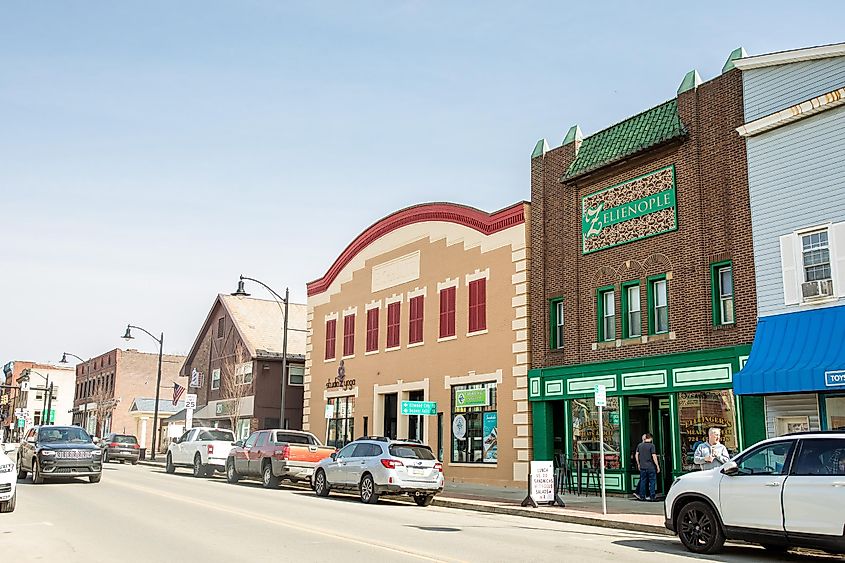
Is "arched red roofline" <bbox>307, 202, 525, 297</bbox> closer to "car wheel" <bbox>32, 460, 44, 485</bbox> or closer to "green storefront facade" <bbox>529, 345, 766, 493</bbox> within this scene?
"green storefront facade" <bbox>529, 345, 766, 493</bbox>

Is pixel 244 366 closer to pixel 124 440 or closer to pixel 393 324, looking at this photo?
pixel 124 440

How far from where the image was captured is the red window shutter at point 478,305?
28.6m

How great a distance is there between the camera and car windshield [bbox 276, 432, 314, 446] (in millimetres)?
26953

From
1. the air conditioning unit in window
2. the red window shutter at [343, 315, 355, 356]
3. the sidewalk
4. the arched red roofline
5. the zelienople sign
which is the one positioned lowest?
the sidewalk

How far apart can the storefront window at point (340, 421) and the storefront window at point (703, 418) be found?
680 inches

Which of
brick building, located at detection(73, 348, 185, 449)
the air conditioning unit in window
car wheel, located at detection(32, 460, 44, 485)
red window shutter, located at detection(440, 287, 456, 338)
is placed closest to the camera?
the air conditioning unit in window

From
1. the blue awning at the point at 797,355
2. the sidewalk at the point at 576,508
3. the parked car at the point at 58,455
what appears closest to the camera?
the sidewalk at the point at 576,508

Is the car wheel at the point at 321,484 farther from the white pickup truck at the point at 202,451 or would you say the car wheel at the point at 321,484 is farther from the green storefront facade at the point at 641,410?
the white pickup truck at the point at 202,451

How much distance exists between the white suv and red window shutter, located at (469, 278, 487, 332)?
15.7 m

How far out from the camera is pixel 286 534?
13359 mm

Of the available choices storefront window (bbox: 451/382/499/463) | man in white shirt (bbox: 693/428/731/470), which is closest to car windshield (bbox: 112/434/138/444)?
storefront window (bbox: 451/382/499/463)

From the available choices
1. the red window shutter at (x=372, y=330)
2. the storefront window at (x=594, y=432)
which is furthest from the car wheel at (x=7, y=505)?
the red window shutter at (x=372, y=330)

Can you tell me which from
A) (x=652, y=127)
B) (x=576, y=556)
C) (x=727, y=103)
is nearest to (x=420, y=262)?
(x=652, y=127)

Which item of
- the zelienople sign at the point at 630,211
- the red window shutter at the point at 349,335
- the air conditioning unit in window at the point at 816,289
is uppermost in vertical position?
the zelienople sign at the point at 630,211
